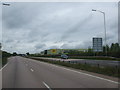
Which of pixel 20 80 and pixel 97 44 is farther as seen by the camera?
pixel 97 44

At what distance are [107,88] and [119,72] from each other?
23.9 feet

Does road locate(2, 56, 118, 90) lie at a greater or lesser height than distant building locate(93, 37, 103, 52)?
lesser

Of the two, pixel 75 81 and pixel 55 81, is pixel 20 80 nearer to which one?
pixel 55 81

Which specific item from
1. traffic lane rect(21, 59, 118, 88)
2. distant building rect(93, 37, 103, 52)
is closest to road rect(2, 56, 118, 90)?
traffic lane rect(21, 59, 118, 88)

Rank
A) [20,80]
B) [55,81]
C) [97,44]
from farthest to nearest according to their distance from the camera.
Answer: [97,44] → [20,80] → [55,81]

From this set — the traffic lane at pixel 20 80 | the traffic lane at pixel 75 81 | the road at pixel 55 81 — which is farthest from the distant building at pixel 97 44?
the traffic lane at pixel 75 81

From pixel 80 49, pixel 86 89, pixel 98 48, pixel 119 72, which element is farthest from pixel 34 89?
pixel 80 49

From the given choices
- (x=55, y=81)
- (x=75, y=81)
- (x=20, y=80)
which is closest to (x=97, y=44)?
(x=75, y=81)

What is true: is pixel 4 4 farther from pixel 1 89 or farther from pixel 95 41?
pixel 95 41

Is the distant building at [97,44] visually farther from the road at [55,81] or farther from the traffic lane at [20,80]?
the traffic lane at [20,80]

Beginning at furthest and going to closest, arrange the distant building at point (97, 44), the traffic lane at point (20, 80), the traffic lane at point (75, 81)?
the distant building at point (97, 44) < the traffic lane at point (20, 80) < the traffic lane at point (75, 81)

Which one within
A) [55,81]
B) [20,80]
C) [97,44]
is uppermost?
[97,44]

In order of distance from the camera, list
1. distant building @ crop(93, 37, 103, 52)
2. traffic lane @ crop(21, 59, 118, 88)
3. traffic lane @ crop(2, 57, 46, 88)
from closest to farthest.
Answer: traffic lane @ crop(21, 59, 118, 88) → traffic lane @ crop(2, 57, 46, 88) → distant building @ crop(93, 37, 103, 52)

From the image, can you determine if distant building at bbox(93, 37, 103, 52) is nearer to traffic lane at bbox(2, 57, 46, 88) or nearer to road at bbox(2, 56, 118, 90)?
road at bbox(2, 56, 118, 90)
